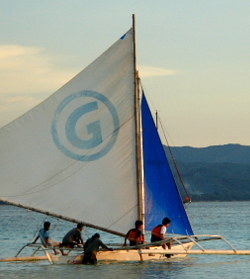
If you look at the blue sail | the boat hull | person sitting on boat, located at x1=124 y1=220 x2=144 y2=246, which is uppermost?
the blue sail

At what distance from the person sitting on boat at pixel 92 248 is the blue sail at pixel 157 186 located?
2.50 meters

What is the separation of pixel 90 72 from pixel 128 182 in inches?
177

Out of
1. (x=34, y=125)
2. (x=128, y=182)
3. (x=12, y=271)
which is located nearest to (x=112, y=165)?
(x=128, y=182)

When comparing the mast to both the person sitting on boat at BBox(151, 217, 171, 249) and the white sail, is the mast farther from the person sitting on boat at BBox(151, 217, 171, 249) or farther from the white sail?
the person sitting on boat at BBox(151, 217, 171, 249)

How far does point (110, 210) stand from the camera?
36.8 m

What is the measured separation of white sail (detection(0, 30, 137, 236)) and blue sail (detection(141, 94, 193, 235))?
1.13 meters

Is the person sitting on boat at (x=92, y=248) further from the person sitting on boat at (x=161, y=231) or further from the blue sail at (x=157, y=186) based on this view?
the blue sail at (x=157, y=186)

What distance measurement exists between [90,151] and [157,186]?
3365mm

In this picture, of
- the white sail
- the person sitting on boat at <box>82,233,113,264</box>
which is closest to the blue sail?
the white sail

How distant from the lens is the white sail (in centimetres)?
3659

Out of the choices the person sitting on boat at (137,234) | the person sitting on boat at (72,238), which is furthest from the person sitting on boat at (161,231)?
the person sitting on boat at (72,238)

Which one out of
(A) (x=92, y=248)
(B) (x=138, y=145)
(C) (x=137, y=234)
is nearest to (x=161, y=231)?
(C) (x=137, y=234)

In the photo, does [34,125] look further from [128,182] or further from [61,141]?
[128,182]

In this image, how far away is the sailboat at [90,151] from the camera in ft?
120
